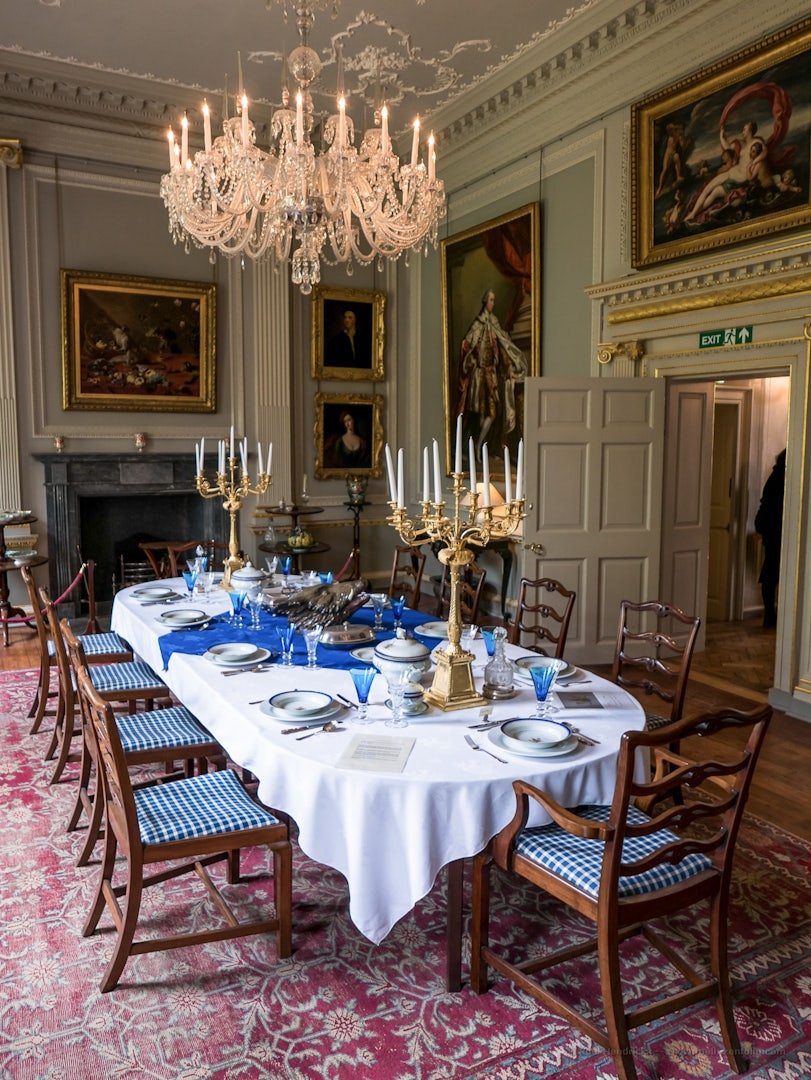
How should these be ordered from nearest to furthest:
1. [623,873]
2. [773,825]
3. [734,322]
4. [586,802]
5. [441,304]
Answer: [623,873] → [586,802] → [773,825] → [734,322] → [441,304]

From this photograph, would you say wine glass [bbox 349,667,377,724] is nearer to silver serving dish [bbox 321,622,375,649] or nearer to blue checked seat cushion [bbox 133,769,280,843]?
blue checked seat cushion [bbox 133,769,280,843]

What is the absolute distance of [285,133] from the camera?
14.3ft

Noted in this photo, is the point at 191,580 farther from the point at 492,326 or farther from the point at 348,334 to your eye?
the point at 348,334

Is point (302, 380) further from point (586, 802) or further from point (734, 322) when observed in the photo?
point (586, 802)

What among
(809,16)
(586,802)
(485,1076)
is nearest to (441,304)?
(809,16)

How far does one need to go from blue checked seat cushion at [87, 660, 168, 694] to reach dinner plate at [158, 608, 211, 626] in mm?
288

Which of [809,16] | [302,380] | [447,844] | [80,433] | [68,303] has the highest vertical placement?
[809,16]

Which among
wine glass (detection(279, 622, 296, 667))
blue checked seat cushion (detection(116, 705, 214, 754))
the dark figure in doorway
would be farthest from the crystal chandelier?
the dark figure in doorway

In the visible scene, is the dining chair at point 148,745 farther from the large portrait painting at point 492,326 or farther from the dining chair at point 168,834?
the large portrait painting at point 492,326

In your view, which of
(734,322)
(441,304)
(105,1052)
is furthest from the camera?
(441,304)

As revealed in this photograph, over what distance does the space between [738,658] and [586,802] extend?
14.8ft

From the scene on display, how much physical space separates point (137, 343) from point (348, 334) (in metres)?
2.25

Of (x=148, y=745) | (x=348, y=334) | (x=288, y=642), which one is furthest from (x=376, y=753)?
(x=348, y=334)

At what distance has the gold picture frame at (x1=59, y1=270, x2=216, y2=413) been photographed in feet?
24.2
